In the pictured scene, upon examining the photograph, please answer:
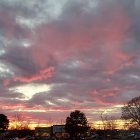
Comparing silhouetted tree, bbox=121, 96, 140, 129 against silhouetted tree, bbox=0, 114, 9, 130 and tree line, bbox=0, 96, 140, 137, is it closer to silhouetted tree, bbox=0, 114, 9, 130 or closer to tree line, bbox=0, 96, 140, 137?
tree line, bbox=0, 96, 140, 137

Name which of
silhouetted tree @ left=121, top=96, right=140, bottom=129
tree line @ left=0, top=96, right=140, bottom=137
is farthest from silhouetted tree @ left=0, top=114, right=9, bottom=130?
silhouetted tree @ left=121, top=96, right=140, bottom=129

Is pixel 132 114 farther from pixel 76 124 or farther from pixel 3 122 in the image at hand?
pixel 3 122

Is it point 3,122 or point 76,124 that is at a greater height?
point 3,122

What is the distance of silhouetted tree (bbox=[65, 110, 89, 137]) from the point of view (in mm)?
148625

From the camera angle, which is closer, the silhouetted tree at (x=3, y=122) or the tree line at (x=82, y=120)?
the tree line at (x=82, y=120)

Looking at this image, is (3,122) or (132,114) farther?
(3,122)

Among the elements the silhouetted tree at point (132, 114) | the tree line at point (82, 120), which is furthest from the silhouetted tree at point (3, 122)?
the silhouetted tree at point (132, 114)

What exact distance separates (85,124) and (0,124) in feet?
156

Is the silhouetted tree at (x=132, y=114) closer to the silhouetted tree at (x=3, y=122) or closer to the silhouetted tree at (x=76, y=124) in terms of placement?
the silhouetted tree at (x=76, y=124)

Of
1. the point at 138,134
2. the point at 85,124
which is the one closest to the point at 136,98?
the point at 138,134

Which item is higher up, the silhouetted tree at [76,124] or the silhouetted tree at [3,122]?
the silhouetted tree at [3,122]

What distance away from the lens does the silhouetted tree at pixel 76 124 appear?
14862 cm

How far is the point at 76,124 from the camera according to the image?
493 ft

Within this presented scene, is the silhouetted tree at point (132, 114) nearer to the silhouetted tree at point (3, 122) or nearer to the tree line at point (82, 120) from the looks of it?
the tree line at point (82, 120)
